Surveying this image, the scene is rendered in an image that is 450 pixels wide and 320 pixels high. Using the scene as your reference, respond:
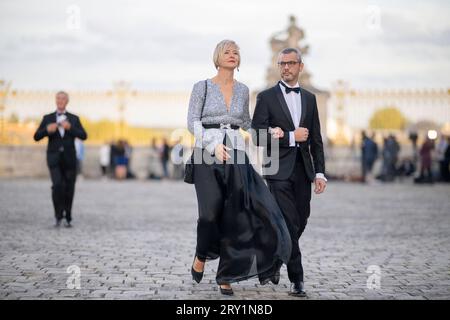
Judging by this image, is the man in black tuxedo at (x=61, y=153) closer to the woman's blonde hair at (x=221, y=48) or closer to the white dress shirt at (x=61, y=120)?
the white dress shirt at (x=61, y=120)

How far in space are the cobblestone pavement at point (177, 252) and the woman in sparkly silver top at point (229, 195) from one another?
27cm

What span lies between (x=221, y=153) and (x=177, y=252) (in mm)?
2648

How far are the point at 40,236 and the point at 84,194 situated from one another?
28.3 feet

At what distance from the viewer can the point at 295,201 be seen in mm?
6117

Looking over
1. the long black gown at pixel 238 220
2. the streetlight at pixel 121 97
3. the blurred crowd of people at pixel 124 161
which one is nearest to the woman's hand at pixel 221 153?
the long black gown at pixel 238 220

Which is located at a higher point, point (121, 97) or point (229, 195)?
point (121, 97)

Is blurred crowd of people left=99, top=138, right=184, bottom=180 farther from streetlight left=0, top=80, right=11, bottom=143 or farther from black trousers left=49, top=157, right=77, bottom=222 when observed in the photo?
black trousers left=49, top=157, right=77, bottom=222

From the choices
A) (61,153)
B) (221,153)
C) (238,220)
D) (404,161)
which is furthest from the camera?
(404,161)

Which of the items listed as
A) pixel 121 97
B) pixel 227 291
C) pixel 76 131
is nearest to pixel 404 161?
pixel 121 97

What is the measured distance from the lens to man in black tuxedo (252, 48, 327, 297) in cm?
604

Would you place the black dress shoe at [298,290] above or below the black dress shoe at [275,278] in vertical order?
below

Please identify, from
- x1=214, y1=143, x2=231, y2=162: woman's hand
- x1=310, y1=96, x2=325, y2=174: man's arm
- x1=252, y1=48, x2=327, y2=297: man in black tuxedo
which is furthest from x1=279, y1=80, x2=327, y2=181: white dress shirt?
x1=214, y1=143, x2=231, y2=162: woman's hand

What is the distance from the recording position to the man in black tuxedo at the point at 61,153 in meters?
10.6

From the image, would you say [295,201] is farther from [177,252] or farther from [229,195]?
[177,252]
